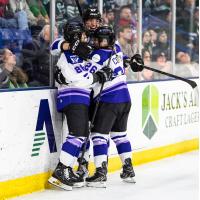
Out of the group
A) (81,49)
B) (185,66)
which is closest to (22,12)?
(81,49)

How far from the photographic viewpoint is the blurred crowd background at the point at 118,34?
4914 millimetres

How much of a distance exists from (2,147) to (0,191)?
0.28 m

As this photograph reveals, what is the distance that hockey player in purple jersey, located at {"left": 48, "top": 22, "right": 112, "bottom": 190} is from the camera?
197 inches

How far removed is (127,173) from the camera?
5418mm

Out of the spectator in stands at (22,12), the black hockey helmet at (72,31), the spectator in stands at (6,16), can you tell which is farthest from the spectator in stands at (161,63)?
the spectator in stands at (6,16)

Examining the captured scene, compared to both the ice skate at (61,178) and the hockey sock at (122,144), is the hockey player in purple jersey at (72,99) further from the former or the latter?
the hockey sock at (122,144)

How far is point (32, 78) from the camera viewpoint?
5109 millimetres

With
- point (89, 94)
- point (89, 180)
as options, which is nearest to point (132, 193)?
point (89, 180)

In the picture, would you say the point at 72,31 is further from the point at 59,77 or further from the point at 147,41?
the point at 147,41

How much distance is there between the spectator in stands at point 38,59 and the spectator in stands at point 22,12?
15cm

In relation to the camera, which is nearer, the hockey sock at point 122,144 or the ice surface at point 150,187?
the ice surface at point 150,187

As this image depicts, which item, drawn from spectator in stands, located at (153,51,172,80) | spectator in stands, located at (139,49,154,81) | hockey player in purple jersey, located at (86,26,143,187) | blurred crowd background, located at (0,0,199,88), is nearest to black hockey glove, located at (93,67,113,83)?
hockey player in purple jersey, located at (86,26,143,187)

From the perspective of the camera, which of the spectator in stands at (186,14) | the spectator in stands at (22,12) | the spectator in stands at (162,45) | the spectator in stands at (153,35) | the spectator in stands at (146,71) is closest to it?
the spectator in stands at (22,12)

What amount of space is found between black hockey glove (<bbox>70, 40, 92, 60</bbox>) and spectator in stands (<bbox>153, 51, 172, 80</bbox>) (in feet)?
6.14
